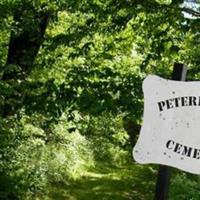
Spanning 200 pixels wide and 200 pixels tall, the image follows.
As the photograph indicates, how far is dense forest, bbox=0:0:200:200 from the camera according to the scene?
6199 mm

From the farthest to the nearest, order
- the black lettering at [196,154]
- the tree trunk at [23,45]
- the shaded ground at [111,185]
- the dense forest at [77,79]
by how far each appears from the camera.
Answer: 1. the shaded ground at [111,185]
2. the tree trunk at [23,45]
3. the dense forest at [77,79]
4. the black lettering at [196,154]

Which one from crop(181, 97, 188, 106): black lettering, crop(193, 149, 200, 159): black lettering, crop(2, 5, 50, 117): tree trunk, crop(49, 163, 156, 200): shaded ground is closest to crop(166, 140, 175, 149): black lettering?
crop(193, 149, 200, 159): black lettering

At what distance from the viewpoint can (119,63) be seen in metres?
9.81

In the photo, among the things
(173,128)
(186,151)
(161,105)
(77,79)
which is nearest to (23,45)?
(77,79)

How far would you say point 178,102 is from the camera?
3.54 metres

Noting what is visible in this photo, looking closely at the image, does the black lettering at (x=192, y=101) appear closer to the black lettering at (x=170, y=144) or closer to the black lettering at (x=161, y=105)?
the black lettering at (x=161, y=105)

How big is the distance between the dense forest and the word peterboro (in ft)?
7.53

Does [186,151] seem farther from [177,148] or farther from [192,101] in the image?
[192,101]

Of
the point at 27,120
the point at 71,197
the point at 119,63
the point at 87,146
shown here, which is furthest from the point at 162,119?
the point at 87,146

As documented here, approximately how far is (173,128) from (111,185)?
37.4ft

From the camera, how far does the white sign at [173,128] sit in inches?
136

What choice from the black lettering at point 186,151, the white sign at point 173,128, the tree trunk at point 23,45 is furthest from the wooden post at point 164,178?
the tree trunk at point 23,45

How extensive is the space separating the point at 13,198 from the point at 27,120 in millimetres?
1651

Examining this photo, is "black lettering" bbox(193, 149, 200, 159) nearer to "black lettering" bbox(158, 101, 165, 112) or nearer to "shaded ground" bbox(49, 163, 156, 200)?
"black lettering" bbox(158, 101, 165, 112)
